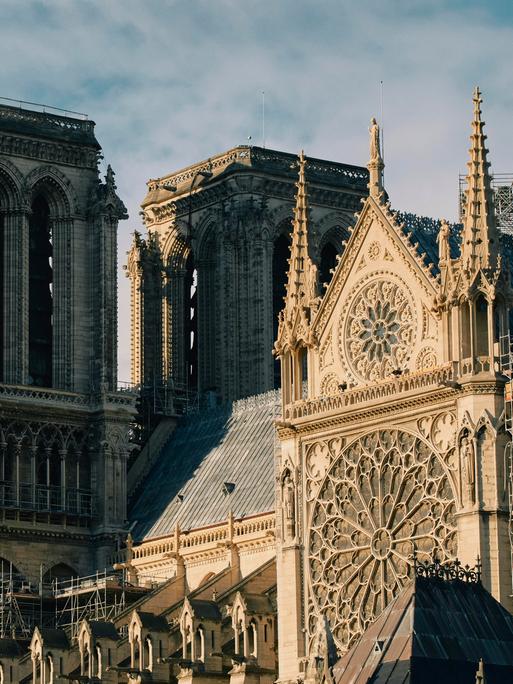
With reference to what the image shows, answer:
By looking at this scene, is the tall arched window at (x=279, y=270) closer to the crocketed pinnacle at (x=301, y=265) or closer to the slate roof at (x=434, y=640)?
the crocketed pinnacle at (x=301, y=265)

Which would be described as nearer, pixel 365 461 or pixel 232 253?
pixel 365 461

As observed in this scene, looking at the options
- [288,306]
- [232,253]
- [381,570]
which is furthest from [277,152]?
[381,570]

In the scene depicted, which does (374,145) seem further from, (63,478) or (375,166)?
(63,478)

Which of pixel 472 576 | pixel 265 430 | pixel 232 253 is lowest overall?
pixel 472 576

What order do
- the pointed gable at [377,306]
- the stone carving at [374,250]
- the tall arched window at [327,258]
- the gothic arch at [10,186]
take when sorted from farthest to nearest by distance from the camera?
the tall arched window at [327,258] < the gothic arch at [10,186] < the stone carving at [374,250] < the pointed gable at [377,306]

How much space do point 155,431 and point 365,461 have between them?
24671mm

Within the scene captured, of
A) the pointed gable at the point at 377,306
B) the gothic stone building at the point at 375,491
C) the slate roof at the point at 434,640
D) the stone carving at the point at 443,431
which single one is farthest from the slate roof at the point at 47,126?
the slate roof at the point at 434,640

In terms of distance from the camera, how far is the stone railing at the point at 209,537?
271 ft

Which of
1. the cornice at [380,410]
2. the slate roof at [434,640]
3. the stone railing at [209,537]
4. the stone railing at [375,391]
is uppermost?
the stone railing at [375,391]

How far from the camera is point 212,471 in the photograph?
8906 centimetres

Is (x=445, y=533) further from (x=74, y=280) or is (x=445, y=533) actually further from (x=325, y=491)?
(x=74, y=280)

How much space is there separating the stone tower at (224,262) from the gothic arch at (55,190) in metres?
6.09

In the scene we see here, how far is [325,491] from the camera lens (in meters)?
71.5

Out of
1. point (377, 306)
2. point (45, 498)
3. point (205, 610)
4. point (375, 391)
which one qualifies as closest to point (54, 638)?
point (205, 610)
